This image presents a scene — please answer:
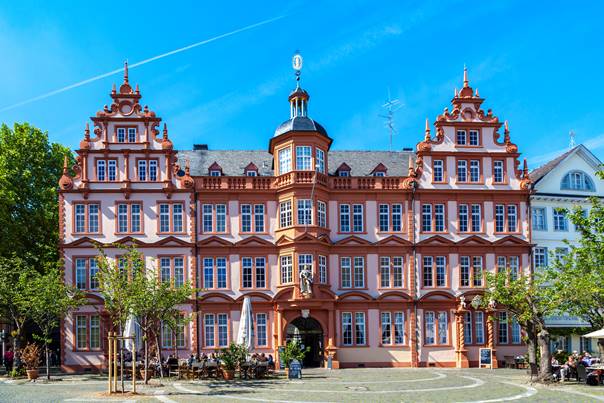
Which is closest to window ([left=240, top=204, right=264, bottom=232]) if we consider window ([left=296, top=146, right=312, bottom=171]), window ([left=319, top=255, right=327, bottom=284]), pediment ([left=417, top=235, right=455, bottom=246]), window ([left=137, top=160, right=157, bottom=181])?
window ([left=296, top=146, right=312, bottom=171])

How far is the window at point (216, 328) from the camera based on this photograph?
4703 cm

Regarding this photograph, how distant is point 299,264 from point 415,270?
25.2 ft

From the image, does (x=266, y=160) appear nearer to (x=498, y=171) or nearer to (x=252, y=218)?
(x=252, y=218)

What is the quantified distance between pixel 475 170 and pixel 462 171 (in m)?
0.89

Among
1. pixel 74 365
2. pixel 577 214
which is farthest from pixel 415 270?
pixel 74 365

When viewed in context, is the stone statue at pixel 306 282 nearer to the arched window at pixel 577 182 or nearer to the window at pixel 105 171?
the window at pixel 105 171

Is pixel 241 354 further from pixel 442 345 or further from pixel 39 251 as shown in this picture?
pixel 39 251

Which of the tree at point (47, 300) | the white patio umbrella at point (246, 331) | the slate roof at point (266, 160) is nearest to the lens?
the tree at point (47, 300)

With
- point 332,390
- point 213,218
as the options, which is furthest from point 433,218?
point 332,390

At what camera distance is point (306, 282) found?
150 feet

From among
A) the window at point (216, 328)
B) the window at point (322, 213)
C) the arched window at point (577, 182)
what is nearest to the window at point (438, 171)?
the window at point (322, 213)

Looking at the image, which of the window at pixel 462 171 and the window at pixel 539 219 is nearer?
the window at pixel 462 171

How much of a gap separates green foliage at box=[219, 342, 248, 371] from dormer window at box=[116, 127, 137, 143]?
56.1 ft

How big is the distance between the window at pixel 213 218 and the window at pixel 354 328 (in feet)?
31.5
